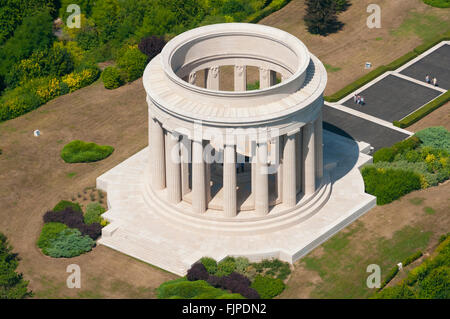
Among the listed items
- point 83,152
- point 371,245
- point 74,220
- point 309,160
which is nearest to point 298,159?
point 309,160

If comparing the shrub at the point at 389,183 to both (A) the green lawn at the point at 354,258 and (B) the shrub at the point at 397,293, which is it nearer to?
(A) the green lawn at the point at 354,258

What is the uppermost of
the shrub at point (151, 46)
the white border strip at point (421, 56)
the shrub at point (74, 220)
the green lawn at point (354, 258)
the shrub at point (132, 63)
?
the shrub at point (151, 46)

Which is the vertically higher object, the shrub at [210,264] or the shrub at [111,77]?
the shrub at [111,77]

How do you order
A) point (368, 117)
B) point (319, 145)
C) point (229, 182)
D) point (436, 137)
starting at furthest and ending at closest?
point (368, 117) → point (436, 137) → point (319, 145) → point (229, 182)

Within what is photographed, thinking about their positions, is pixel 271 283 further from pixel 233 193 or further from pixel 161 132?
pixel 161 132

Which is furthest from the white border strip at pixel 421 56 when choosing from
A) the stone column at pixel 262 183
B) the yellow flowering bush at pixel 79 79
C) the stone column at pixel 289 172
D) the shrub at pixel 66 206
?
the shrub at pixel 66 206

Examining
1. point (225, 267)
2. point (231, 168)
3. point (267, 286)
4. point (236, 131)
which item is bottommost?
point (267, 286)

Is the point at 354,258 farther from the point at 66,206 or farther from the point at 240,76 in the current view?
the point at 66,206
